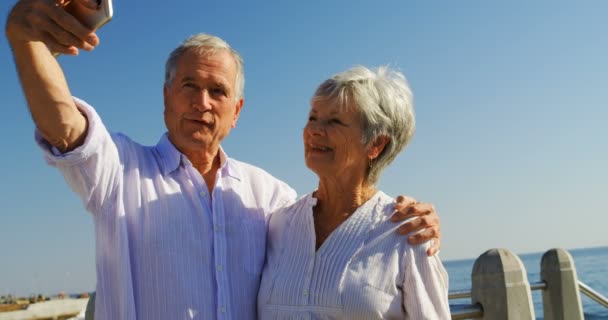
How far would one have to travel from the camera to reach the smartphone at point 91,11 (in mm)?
1640

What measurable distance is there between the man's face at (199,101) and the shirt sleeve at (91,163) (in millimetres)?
490

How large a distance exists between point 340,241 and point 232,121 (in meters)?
0.94

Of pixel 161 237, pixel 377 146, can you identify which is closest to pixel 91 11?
pixel 161 237

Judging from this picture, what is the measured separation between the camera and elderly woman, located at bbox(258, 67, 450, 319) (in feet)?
8.90

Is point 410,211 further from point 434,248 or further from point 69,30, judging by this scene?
point 69,30

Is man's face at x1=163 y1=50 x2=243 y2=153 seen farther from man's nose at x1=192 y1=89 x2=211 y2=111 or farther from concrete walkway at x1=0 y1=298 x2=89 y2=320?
concrete walkway at x1=0 y1=298 x2=89 y2=320

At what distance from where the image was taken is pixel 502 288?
168 inches

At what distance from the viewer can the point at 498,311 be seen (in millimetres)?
4219

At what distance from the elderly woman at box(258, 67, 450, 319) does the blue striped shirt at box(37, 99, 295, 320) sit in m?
0.23

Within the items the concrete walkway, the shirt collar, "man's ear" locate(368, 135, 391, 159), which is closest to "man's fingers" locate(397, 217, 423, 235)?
"man's ear" locate(368, 135, 391, 159)

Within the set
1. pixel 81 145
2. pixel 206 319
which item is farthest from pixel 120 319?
pixel 81 145

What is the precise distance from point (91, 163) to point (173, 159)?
637mm

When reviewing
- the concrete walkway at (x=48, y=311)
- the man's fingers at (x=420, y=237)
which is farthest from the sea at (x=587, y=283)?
the concrete walkway at (x=48, y=311)

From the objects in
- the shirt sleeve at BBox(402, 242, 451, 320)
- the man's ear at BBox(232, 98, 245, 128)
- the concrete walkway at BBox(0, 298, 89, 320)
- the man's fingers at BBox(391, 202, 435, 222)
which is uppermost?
the man's ear at BBox(232, 98, 245, 128)
